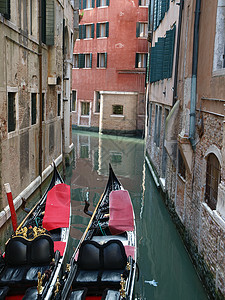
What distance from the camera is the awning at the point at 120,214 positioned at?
6035 millimetres

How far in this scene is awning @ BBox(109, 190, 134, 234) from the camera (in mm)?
6035

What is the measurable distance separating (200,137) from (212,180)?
897 millimetres

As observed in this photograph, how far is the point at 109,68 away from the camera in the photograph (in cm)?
2200

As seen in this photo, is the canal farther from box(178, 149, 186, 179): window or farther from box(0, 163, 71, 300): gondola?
box(0, 163, 71, 300): gondola

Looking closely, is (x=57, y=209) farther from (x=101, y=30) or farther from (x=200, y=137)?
(x=101, y=30)

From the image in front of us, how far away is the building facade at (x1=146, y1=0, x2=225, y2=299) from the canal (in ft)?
1.07

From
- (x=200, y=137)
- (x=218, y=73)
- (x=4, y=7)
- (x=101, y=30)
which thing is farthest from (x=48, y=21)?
(x=101, y=30)

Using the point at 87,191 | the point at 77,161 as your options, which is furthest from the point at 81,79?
the point at 87,191

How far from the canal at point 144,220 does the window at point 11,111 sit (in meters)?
2.37

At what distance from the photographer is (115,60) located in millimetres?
21734

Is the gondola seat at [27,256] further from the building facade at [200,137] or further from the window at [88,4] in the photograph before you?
the window at [88,4]

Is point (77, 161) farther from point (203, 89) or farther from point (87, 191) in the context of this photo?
point (203, 89)

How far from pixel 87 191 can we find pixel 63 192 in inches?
143

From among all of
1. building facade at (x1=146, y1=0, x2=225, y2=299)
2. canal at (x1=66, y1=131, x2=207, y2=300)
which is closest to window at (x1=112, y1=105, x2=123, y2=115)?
canal at (x1=66, y1=131, x2=207, y2=300)
